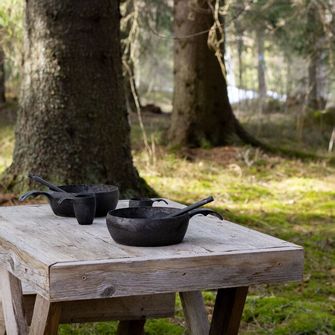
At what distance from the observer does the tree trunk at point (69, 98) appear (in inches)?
288

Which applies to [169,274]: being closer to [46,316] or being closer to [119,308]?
[46,316]

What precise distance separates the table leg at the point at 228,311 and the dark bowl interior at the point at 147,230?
44 centimetres

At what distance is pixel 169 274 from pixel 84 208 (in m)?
0.76

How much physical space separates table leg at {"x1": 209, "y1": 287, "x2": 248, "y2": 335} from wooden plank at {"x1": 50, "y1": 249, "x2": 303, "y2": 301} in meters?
0.33

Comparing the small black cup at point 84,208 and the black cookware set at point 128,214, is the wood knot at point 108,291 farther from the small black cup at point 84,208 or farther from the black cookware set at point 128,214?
the small black cup at point 84,208

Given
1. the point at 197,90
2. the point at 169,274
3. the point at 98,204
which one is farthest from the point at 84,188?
the point at 197,90

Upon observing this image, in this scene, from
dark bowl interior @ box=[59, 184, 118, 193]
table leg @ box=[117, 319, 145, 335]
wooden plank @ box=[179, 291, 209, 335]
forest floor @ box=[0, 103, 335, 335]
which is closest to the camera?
wooden plank @ box=[179, 291, 209, 335]

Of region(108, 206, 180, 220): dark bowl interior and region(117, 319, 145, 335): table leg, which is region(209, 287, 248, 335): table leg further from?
region(117, 319, 145, 335): table leg

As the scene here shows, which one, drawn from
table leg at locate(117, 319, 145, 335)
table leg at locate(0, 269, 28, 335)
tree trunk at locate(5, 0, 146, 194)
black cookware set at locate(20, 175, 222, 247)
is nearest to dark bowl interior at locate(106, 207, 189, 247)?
black cookware set at locate(20, 175, 222, 247)

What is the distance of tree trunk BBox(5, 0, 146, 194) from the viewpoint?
24.0 ft

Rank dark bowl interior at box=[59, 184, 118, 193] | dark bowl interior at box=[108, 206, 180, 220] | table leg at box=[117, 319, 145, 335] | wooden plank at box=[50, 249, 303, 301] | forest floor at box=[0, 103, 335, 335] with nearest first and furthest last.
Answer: wooden plank at box=[50, 249, 303, 301] → dark bowl interior at box=[108, 206, 180, 220] → dark bowl interior at box=[59, 184, 118, 193] → table leg at box=[117, 319, 145, 335] → forest floor at box=[0, 103, 335, 335]

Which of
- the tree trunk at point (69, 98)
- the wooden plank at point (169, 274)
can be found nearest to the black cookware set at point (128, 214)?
the wooden plank at point (169, 274)

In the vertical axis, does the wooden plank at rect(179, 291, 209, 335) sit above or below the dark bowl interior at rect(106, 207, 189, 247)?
below

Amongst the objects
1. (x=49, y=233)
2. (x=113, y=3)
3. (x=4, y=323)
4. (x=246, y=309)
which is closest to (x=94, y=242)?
(x=49, y=233)
